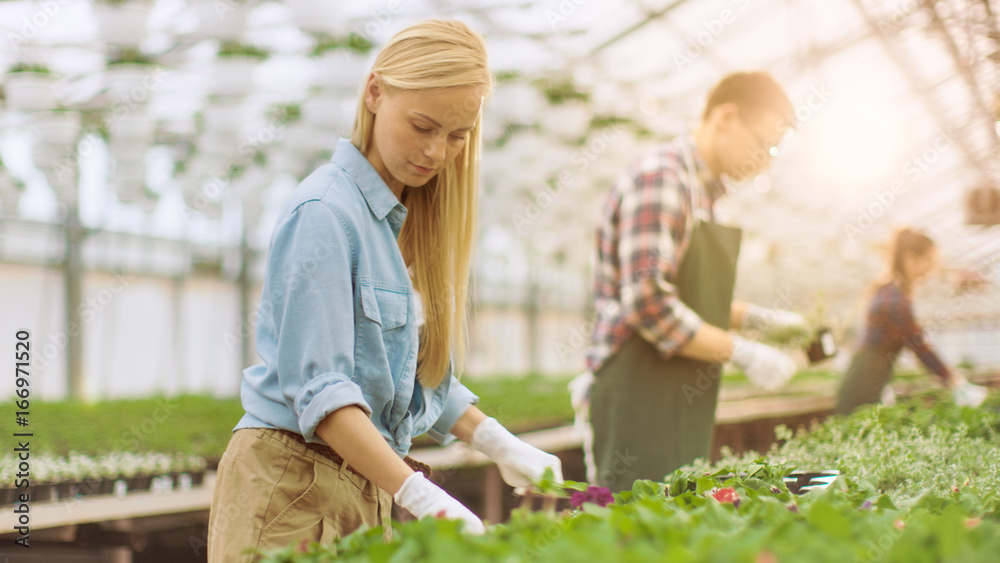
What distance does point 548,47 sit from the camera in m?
6.02

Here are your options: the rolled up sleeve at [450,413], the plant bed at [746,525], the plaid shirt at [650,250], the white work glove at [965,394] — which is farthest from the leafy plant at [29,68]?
→ the white work glove at [965,394]

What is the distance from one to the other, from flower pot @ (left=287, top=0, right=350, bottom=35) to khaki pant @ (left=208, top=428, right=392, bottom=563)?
2.88 meters

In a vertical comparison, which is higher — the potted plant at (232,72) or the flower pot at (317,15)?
the flower pot at (317,15)

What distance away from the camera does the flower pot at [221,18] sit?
3.66 metres

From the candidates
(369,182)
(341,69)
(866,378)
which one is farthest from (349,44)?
(369,182)

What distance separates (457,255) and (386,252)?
21cm

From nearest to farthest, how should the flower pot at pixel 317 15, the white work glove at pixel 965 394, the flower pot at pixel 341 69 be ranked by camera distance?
1. the white work glove at pixel 965 394
2. the flower pot at pixel 317 15
3. the flower pot at pixel 341 69

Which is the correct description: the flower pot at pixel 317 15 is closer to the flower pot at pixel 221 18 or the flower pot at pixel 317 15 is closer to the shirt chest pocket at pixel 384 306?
the flower pot at pixel 221 18

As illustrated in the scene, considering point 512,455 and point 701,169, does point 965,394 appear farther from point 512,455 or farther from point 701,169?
point 512,455

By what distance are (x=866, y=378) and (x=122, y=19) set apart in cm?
361

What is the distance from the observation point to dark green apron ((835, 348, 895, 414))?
3371 millimetres

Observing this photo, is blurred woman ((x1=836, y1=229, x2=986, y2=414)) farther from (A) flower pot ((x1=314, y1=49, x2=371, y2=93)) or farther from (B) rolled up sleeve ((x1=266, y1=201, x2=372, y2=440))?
(B) rolled up sleeve ((x1=266, y1=201, x2=372, y2=440))

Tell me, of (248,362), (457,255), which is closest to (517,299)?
(248,362)

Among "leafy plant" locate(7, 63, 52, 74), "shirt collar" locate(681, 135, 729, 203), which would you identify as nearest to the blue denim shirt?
"shirt collar" locate(681, 135, 729, 203)
